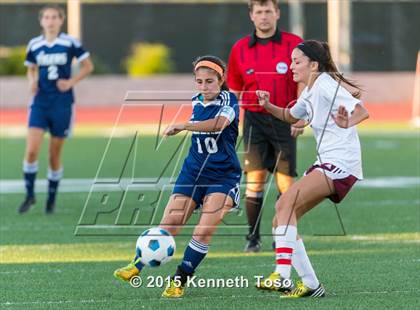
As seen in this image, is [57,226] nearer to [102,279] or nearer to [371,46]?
[102,279]

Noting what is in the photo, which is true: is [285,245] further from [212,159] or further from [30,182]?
[30,182]

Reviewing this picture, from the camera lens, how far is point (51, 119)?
1178cm

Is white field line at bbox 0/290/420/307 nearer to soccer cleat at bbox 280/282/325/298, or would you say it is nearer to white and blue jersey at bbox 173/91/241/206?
soccer cleat at bbox 280/282/325/298

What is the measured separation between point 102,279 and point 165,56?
96.6ft

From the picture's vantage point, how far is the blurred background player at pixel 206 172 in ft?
23.5

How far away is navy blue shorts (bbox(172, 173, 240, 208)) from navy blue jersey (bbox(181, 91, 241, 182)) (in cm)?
3

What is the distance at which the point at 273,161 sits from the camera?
31.1 feet

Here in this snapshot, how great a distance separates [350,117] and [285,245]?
915 mm

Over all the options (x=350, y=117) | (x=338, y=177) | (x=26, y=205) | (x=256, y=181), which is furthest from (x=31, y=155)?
(x=350, y=117)

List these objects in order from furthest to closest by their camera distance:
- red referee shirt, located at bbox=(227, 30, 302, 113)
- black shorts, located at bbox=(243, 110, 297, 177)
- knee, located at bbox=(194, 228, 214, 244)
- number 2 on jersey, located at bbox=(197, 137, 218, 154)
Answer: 1. black shorts, located at bbox=(243, 110, 297, 177)
2. red referee shirt, located at bbox=(227, 30, 302, 113)
3. number 2 on jersey, located at bbox=(197, 137, 218, 154)
4. knee, located at bbox=(194, 228, 214, 244)

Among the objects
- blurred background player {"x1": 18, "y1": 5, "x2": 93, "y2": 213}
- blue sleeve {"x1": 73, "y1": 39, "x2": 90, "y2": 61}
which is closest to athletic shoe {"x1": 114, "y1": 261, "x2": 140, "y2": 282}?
blurred background player {"x1": 18, "y1": 5, "x2": 93, "y2": 213}

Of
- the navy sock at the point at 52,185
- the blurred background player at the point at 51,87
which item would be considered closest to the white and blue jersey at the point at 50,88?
the blurred background player at the point at 51,87

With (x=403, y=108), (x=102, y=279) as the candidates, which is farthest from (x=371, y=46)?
(x=102, y=279)

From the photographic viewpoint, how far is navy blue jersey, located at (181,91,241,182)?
291 inches
